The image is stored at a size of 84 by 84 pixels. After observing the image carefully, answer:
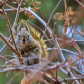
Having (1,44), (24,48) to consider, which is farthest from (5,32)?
(24,48)

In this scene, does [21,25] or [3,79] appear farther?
[3,79]

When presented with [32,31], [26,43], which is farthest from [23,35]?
[32,31]

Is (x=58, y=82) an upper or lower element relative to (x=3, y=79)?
upper

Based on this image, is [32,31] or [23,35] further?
[32,31]

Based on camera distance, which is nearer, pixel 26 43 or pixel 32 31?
pixel 26 43

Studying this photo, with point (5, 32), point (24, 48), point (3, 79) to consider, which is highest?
point (24, 48)

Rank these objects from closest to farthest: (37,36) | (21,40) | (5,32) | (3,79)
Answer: (21,40), (37,36), (3,79), (5,32)

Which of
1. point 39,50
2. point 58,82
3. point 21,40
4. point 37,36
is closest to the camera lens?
point 58,82

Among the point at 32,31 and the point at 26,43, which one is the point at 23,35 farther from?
the point at 32,31

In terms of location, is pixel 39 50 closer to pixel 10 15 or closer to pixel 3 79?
pixel 3 79
